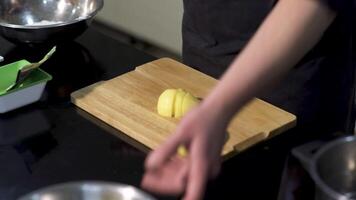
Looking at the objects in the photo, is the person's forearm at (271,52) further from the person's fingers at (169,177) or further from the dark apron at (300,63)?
the dark apron at (300,63)

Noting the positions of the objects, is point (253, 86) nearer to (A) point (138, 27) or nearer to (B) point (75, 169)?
(B) point (75, 169)

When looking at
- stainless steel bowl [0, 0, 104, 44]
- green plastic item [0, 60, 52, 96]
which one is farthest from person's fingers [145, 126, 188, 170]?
stainless steel bowl [0, 0, 104, 44]

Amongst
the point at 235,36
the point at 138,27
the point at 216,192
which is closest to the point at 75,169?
the point at 216,192

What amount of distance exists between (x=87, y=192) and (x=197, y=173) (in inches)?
8.2

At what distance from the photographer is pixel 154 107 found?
3.51 ft

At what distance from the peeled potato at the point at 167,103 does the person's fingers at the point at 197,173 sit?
1.44 ft

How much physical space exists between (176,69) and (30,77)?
248mm

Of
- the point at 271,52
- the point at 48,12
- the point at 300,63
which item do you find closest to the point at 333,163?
the point at 271,52

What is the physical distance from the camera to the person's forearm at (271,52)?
24.6 inches

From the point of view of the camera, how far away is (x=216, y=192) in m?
0.90

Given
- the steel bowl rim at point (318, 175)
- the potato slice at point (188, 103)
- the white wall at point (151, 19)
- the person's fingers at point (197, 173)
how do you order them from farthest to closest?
the white wall at point (151, 19) → the potato slice at point (188, 103) → the steel bowl rim at point (318, 175) → the person's fingers at point (197, 173)

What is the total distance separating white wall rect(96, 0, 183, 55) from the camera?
6.96ft

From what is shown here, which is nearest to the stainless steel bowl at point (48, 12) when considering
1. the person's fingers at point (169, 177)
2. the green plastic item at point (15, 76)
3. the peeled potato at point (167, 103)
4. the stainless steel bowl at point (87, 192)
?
the green plastic item at point (15, 76)

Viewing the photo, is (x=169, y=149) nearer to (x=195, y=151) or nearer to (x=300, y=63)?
(x=195, y=151)
